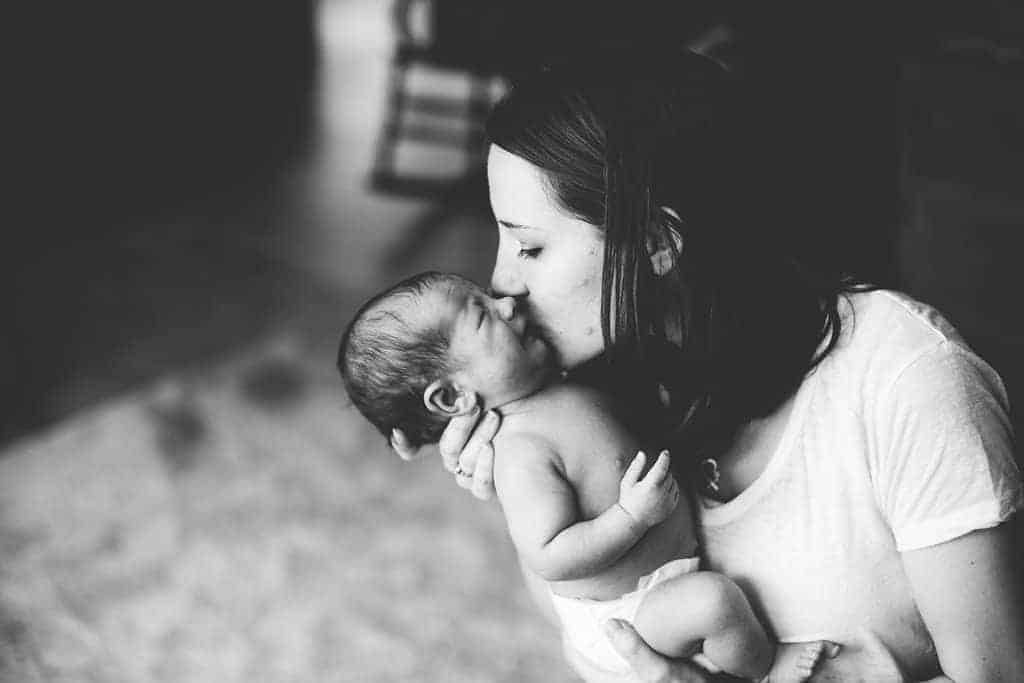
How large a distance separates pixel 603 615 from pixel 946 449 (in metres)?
0.47

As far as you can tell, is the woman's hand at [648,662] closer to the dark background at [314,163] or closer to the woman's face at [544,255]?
the woman's face at [544,255]

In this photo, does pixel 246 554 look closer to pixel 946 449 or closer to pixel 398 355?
pixel 398 355

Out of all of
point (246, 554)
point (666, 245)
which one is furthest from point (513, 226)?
point (246, 554)

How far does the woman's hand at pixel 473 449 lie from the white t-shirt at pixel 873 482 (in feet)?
0.87

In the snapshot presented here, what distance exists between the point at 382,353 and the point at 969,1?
228 cm

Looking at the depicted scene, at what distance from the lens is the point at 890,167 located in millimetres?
1841

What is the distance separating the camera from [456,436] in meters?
1.23

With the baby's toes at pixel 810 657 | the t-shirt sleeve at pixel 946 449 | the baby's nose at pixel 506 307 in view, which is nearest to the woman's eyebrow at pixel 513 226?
the baby's nose at pixel 506 307

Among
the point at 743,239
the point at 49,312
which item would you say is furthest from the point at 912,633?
the point at 49,312

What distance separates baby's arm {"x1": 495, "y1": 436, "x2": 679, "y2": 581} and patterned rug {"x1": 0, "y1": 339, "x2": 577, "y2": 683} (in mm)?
855

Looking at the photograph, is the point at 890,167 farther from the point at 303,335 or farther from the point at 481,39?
the point at 481,39

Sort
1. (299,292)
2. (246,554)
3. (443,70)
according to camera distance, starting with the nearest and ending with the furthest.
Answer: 1. (246,554)
2. (299,292)
3. (443,70)

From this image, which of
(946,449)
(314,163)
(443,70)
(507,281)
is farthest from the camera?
(314,163)

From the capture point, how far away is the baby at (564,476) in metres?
1.09
